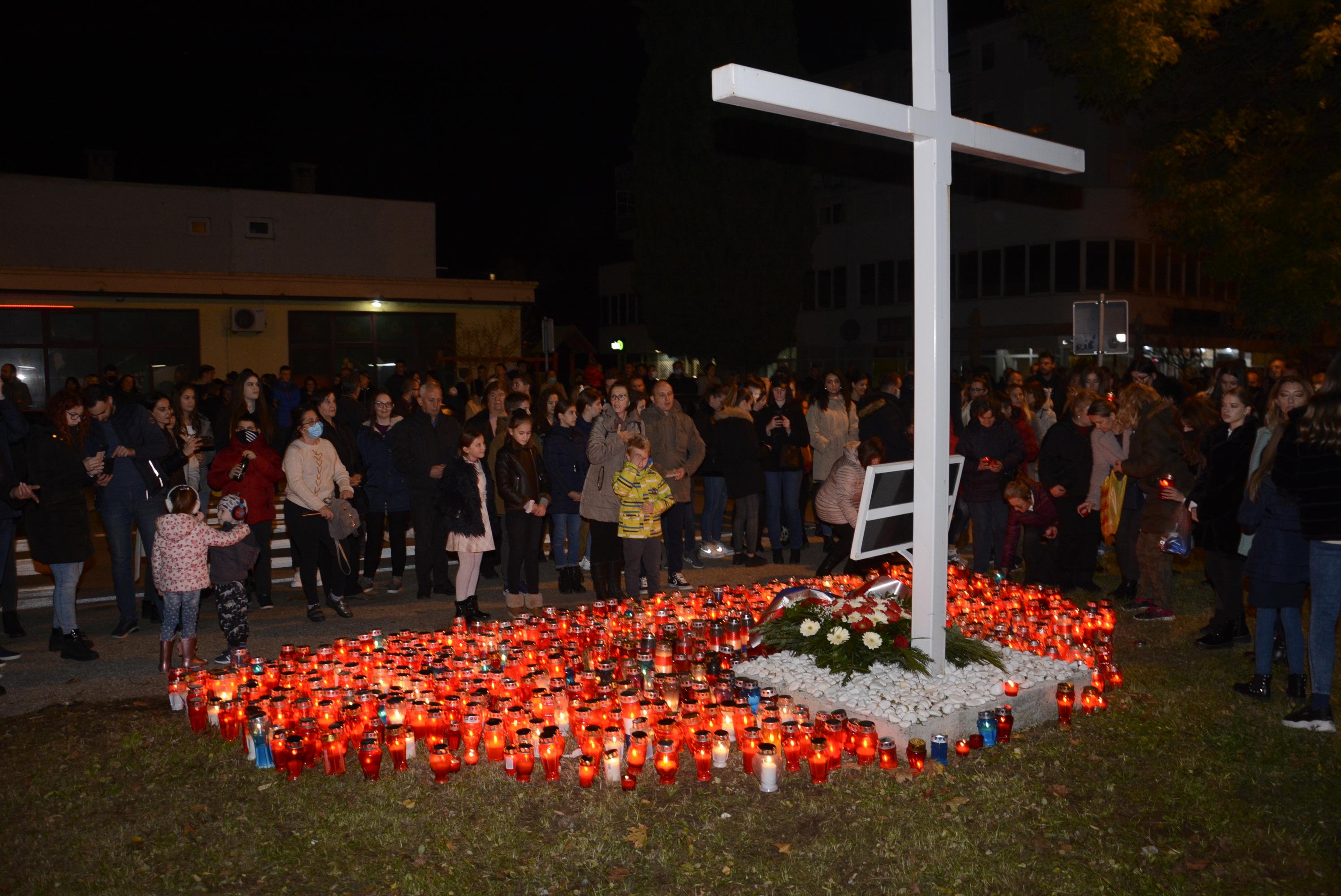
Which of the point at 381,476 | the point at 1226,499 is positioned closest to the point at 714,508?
the point at 381,476

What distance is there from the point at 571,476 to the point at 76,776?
5.37 meters

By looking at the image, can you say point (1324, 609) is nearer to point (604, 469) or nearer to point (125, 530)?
point (604, 469)

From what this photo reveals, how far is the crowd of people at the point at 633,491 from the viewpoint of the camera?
6848 mm

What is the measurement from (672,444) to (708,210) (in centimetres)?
2460

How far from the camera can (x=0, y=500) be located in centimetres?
789

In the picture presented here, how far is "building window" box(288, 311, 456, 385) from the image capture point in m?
31.8

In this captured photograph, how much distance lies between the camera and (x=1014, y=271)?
36875 millimetres

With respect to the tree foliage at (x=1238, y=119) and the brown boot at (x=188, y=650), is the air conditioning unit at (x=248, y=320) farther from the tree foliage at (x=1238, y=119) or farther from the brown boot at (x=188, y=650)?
the brown boot at (x=188, y=650)

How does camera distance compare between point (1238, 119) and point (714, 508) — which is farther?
point (1238, 119)

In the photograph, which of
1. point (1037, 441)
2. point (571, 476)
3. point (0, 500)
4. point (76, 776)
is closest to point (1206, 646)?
point (1037, 441)

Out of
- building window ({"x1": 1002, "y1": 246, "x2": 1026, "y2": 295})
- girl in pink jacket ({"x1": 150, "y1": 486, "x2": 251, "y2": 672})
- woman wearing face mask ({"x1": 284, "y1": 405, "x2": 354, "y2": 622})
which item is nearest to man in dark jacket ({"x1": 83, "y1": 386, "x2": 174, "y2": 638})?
woman wearing face mask ({"x1": 284, "y1": 405, "x2": 354, "y2": 622})

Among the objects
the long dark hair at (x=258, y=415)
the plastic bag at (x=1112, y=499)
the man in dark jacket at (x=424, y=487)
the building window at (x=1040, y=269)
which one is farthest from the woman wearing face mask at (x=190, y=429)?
the building window at (x=1040, y=269)

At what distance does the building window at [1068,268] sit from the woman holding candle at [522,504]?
97.3 feet

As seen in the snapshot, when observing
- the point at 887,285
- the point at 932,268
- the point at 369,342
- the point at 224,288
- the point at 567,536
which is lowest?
the point at 567,536
